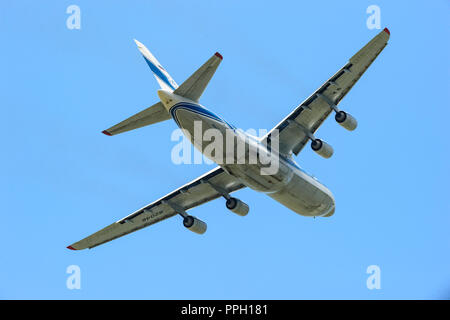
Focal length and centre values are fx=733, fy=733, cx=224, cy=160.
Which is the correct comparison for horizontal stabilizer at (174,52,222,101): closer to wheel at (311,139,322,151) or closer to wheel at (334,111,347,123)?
wheel at (311,139,322,151)

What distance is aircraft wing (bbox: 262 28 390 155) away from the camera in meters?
29.6

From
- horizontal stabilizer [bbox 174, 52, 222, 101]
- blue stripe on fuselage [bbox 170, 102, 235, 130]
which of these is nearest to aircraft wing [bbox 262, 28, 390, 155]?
blue stripe on fuselage [bbox 170, 102, 235, 130]

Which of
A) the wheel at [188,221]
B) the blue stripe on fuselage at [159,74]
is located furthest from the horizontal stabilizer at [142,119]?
the wheel at [188,221]

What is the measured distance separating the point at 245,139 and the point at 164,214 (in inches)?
300

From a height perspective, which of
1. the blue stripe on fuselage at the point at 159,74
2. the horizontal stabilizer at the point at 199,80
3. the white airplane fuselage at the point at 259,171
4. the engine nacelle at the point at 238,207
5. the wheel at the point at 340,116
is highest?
the blue stripe on fuselage at the point at 159,74

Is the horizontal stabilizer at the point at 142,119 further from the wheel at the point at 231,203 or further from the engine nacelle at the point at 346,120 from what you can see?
the engine nacelle at the point at 346,120

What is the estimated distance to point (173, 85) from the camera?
3047cm

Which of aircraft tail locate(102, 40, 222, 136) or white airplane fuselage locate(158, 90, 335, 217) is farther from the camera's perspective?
white airplane fuselage locate(158, 90, 335, 217)

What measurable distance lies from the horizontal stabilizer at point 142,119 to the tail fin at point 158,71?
92 cm

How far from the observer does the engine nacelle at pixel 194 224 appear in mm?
34031

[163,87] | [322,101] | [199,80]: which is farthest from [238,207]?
[199,80]
